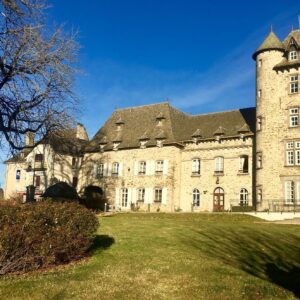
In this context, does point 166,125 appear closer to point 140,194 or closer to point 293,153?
point 140,194

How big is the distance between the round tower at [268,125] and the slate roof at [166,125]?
2.37 meters

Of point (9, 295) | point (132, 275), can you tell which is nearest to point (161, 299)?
point (132, 275)

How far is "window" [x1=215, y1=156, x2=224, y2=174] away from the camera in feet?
126

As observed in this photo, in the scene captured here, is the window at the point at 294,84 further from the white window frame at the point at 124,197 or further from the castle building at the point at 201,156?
the white window frame at the point at 124,197

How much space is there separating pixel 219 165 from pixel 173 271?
29075mm

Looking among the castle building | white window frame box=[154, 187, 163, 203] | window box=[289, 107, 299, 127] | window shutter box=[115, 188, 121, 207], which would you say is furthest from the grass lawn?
window shutter box=[115, 188, 121, 207]

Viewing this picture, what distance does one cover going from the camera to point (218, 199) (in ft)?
125

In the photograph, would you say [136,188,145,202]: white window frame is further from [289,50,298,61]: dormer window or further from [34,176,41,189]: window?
[289,50,298,61]: dormer window

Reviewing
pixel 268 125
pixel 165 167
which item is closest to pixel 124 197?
pixel 165 167

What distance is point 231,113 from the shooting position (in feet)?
135

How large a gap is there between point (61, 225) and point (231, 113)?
33524 millimetres

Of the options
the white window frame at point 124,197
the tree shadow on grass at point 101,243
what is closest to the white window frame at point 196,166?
the white window frame at point 124,197

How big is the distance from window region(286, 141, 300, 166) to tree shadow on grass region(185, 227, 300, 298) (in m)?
16.8

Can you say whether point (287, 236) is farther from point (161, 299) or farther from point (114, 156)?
point (114, 156)
